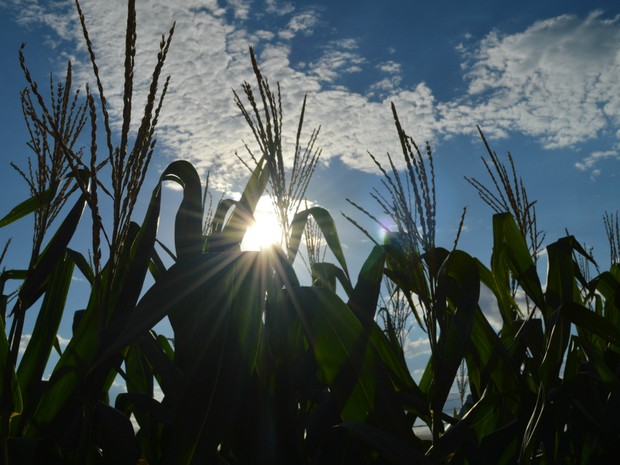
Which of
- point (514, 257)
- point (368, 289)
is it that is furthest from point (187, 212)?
point (514, 257)

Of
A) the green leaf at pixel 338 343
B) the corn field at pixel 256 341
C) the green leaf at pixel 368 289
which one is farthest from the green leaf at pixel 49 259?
the green leaf at pixel 368 289

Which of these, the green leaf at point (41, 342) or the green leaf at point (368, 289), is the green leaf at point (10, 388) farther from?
the green leaf at point (368, 289)

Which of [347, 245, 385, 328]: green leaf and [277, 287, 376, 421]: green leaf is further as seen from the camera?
[347, 245, 385, 328]: green leaf

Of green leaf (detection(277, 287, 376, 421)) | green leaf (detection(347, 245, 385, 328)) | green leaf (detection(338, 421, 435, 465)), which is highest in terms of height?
green leaf (detection(347, 245, 385, 328))

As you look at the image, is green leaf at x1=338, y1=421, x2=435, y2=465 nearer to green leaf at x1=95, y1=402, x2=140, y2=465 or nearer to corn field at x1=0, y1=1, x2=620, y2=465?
corn field at x1=0, y1=1, x2=620, y2=465

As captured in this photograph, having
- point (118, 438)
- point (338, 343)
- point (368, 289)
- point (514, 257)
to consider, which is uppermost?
point (514, 257)

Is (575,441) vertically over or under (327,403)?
under

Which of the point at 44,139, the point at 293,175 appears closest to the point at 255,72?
the point at 293,175

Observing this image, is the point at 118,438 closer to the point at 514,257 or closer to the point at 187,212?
the point at 187,212

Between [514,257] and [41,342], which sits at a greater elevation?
[514,257]

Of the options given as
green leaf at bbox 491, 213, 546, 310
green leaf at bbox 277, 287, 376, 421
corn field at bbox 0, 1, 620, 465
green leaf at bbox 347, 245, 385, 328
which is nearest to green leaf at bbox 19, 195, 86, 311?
corn field at bbox 0, 1, 620, 465

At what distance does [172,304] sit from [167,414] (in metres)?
0.47

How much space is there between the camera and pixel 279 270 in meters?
1.26

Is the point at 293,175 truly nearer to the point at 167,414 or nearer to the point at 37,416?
the point at 167,414
